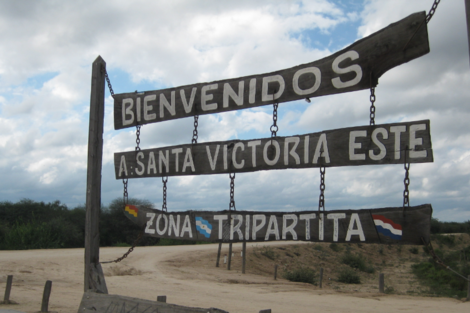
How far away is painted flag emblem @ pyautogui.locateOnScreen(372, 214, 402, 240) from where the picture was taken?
3783 mm

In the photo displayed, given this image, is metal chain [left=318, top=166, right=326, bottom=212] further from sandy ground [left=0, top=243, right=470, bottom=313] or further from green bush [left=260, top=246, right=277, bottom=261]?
green bush [left=260, top=246, right=277, bottom=261]

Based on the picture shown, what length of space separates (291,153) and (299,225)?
0.82 metres

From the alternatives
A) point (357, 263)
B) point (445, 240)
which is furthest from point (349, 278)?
point (445, 240)

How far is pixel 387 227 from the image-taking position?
385 cm

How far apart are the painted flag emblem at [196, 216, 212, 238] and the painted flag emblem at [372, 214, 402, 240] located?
201 cm

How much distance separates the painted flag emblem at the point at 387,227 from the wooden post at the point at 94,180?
382 centimetres

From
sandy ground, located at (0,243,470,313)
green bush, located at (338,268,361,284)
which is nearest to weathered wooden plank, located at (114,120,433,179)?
sandy ground, located at (0,243,470,313)

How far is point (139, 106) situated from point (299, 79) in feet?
8.21

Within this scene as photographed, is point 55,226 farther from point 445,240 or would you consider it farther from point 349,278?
point 445,240

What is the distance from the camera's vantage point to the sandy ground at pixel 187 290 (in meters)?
12.2

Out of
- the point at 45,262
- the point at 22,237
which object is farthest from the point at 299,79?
the point at 22,237

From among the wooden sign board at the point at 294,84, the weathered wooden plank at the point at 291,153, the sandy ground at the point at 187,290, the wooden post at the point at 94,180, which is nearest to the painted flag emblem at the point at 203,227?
the weathered wooden plank at the point at 291,153

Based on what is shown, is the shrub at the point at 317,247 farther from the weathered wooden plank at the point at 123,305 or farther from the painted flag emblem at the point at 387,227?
the painted flag emblem at the point at 387,227

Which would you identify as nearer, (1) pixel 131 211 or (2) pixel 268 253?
(1) pixel 131 211
